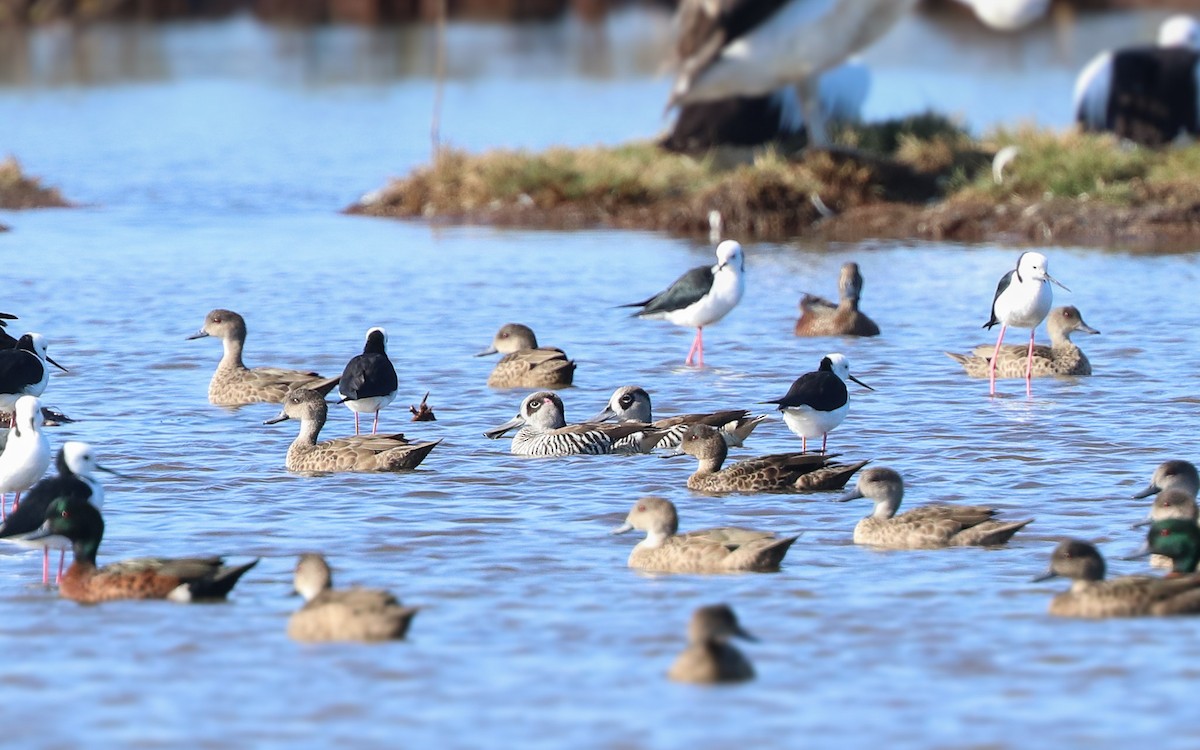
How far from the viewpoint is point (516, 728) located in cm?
762

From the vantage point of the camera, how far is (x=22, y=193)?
27406 millimetres

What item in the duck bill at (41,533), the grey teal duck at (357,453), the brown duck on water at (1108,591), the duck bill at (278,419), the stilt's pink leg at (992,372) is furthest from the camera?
the stilt's pink leg at (992,372)

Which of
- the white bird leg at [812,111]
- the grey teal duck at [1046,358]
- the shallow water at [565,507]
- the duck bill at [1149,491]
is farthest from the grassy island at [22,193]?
the duck bill at [1149,491]

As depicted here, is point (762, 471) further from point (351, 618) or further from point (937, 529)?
point (351, 618)

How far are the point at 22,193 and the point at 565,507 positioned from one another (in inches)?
701

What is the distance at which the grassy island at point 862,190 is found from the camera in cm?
2319

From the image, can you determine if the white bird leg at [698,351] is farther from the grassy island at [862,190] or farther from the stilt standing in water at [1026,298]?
the grassy island at [862,190]

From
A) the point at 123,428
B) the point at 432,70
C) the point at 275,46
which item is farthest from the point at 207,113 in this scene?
the point at 123,428

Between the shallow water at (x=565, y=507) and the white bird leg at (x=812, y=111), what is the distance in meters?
2.04

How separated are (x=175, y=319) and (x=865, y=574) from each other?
10.1 m

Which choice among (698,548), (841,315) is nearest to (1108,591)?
(698,548)

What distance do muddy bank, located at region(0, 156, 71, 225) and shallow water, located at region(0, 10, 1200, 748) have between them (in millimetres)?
2273

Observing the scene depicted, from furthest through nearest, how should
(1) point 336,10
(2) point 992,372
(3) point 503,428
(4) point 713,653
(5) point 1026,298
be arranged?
(1) point 336,10 → (5) point 1026,298 → (2) point 992,372 → (3) point 503,428 → (4) point 713,653

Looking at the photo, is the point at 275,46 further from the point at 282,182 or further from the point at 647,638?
the point at 647,638
